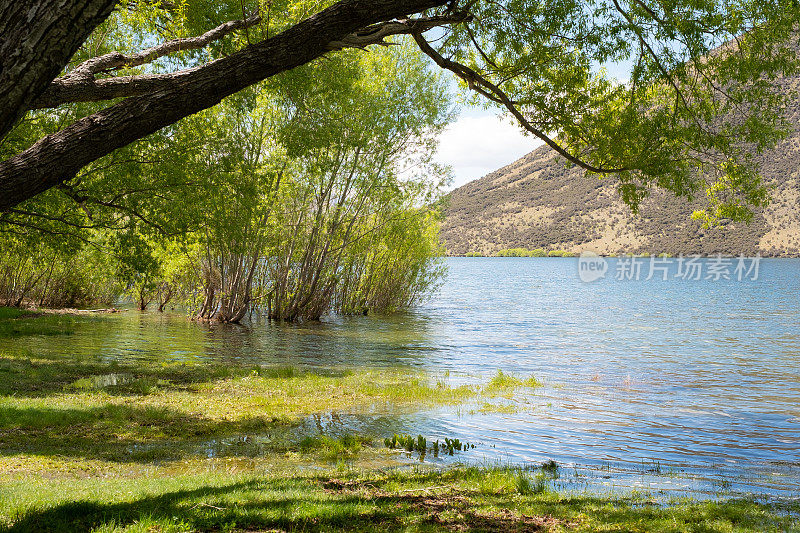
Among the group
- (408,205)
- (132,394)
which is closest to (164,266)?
(408,205)

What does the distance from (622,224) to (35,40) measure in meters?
160

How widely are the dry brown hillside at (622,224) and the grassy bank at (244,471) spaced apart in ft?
324

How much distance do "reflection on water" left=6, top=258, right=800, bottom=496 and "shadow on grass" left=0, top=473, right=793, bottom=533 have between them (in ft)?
5.35

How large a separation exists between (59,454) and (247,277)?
849 inches

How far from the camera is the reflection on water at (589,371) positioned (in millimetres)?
9578

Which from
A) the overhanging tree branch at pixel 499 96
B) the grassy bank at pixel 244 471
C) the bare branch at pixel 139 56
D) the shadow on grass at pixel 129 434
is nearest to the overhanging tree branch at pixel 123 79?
the bare branch at pixel 139 56

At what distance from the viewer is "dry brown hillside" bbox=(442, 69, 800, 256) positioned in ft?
414

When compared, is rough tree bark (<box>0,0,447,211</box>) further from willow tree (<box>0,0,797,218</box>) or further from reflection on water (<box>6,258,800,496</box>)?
reflection on water (<box>6,258,800,496</box>)

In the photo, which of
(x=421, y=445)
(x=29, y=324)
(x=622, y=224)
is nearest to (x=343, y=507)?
(x=421, y=445)

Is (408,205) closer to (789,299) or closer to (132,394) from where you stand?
(132,394)

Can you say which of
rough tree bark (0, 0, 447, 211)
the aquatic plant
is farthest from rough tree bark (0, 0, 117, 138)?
the aquatic plant

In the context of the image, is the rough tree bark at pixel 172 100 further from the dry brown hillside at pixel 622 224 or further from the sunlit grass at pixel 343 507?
the dry brown hillside at pixel 622 224

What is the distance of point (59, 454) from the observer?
7.58 m

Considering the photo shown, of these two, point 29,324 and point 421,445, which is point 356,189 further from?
point 421,445
